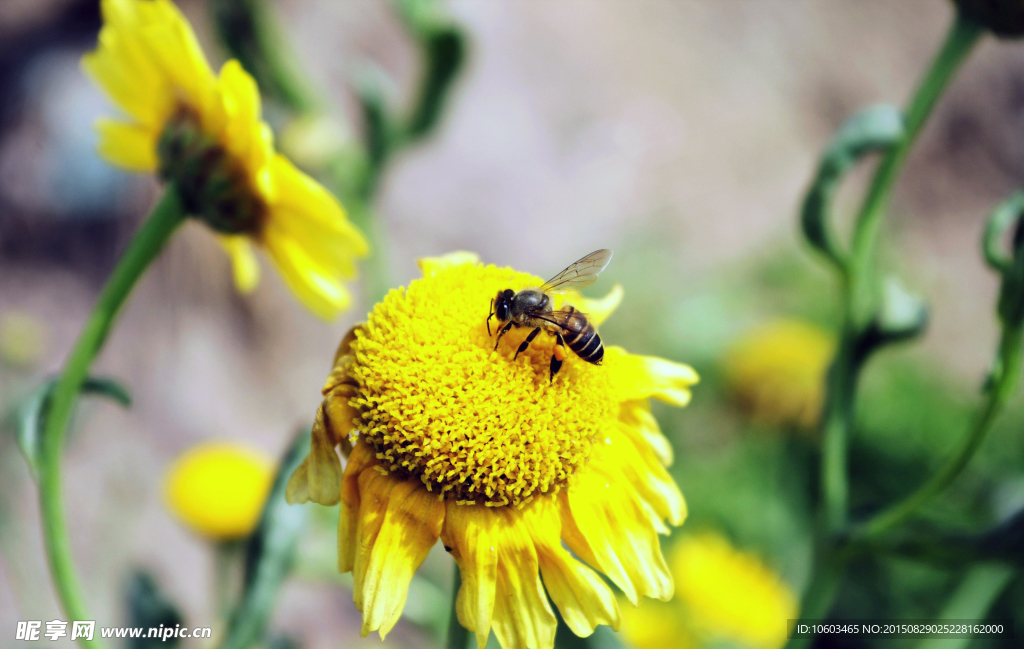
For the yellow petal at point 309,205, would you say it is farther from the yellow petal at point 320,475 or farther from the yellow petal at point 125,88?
the yellow petal at point 320,475

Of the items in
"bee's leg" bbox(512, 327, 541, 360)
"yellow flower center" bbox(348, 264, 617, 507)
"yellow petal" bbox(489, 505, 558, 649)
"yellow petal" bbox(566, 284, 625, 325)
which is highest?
"yellow petal" bbox(566, 284, 625, 325)

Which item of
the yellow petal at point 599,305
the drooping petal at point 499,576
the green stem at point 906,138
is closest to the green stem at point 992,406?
the green stem at point 906,138

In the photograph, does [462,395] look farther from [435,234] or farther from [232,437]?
[435,234]

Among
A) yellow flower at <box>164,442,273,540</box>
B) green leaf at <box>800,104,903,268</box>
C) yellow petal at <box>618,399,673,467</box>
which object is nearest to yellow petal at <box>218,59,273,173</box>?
yellow petal at <box>618,399,673,467</box>

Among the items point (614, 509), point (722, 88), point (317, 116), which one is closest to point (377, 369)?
point (614, 509)

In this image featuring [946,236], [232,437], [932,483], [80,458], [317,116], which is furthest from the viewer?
[946,236]

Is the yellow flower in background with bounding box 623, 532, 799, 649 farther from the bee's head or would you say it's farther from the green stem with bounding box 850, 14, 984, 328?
the bee's head

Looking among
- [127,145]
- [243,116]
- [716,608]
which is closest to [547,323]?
[243,116]
